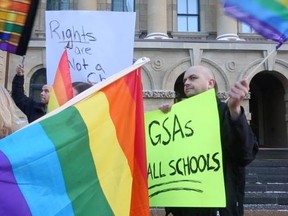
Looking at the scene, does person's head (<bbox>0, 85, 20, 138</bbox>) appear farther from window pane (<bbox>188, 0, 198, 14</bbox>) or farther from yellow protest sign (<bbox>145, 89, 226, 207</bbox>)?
window pane (<bbox>188, 0, 198, 14</bbox>)

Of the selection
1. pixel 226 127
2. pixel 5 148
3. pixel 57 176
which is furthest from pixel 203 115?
pixel 5 148

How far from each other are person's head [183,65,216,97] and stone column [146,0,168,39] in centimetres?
2005

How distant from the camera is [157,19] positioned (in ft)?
79.0

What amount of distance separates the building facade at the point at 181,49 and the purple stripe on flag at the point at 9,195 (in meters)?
18.8

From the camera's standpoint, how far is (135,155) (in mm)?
3359

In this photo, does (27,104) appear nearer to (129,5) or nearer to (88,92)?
(88,92)

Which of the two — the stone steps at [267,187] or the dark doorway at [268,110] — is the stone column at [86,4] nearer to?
the dark doorway at [268,110]

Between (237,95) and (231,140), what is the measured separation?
0.40 meters

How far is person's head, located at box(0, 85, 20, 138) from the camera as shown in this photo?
129 inches

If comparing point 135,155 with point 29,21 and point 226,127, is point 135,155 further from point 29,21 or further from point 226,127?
point 29,21

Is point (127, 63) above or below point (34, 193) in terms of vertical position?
above

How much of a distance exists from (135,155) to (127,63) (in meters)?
2.69

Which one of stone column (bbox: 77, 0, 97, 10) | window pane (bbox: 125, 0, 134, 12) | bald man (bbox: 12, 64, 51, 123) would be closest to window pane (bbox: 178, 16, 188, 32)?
window pane (bbox: 125, 0, 134, 12)

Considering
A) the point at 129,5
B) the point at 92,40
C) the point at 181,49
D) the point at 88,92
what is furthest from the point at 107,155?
the point at 129,5
